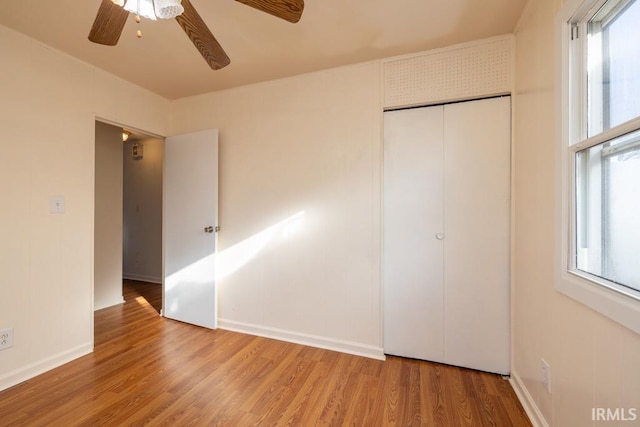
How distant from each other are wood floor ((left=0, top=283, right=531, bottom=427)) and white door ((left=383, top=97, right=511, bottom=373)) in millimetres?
221

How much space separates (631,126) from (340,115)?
1710mm

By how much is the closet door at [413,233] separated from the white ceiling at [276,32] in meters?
0.53

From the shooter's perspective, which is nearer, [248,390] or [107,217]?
Result: [248,390]

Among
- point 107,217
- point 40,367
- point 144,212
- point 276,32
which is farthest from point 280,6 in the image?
point 144,212

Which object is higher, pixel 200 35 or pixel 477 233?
pixel 200 35

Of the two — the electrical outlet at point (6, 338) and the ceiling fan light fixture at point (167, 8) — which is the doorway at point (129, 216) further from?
the ceiling fan light fixture at point (167, 8)

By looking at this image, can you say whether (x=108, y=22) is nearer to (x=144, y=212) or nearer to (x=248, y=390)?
(x=248, y=390)

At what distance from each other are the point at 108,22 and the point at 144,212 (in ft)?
12.4

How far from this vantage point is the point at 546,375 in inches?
51.9

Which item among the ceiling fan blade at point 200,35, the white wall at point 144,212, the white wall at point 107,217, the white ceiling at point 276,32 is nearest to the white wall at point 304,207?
the white ceiling at point 276,32

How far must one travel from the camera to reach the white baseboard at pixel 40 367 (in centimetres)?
173

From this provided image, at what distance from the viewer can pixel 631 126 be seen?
841mm

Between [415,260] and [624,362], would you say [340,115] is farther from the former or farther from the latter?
[624,362]

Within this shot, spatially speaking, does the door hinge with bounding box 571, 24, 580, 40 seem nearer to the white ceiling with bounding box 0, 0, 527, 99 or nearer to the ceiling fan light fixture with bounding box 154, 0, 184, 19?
the white ceiling with bounding box 0, 0, 527, 99
